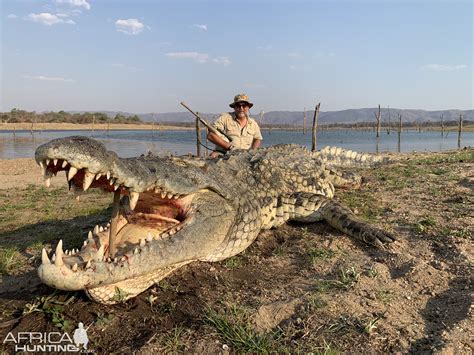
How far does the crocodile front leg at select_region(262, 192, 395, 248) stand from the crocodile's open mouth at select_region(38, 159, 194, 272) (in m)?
1.54

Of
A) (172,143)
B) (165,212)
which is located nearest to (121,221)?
(165,212)

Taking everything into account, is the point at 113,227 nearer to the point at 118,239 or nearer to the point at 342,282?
the point at 118,239

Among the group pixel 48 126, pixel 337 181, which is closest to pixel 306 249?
pixel 337 181

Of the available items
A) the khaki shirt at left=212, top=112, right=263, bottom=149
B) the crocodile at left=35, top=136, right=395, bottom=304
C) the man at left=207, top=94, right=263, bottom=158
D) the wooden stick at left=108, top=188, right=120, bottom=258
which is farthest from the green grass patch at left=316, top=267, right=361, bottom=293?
the khaki shirt at left=212, top=112, right=263, bottom=149

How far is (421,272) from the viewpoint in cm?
322

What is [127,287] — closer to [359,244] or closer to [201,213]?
[201,213]

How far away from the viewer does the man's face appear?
8016 mm

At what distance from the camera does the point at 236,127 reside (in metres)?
8.40

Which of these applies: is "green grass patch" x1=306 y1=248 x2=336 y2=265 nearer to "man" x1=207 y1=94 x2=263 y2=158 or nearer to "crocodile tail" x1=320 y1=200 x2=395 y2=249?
"crocodile tail" x1=320 y1=200 x2=395 y2=249

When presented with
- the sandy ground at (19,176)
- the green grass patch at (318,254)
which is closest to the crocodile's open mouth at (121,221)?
the green grass patch at (318,254)

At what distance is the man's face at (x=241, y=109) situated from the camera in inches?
316

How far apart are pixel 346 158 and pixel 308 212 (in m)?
5.37

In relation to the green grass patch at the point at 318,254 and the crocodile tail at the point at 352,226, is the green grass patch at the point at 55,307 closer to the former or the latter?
the green grass patch at the point at 318,254

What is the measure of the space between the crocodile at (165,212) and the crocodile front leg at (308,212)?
1cm
